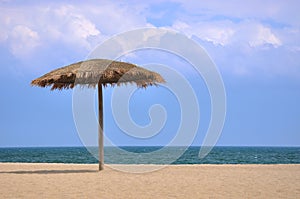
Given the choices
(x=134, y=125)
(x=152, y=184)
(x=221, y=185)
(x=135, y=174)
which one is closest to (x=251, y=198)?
(x=221, y=185)

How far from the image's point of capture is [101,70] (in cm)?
1381

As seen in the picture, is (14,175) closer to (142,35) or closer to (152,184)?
(152,184)

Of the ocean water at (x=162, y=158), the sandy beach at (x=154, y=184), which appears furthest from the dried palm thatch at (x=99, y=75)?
the ocean water at (x=162, y=158)

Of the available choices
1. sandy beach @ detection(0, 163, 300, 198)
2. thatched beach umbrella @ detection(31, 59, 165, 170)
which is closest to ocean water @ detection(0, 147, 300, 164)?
thatched beach umbrella @ detection(31, 59, 165, 170)

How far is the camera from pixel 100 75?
13750 mm

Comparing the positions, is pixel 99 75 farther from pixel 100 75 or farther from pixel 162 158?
pixel 162 158

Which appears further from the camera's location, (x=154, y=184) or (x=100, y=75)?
(x=100, y=75)

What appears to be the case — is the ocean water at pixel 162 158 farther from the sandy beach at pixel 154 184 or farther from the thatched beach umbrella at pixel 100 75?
the sandy beach at pixel 154 184

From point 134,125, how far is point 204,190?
4.90 m

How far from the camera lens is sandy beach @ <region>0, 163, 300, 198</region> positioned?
389 inches

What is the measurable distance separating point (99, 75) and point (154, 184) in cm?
359

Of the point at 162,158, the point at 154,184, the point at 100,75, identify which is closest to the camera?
the point at 154,184

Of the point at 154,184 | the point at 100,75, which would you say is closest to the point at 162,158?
the point at 100,75

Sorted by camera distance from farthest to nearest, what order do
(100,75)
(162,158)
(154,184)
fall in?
(162,158) < (100,75) < (154,184)
